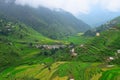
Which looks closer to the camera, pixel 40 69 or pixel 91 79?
pixel 91 79

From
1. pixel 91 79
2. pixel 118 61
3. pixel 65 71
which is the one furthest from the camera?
pixel 118 61

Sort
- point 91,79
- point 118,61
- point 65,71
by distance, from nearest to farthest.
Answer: point 91,79 → point 65,71 → point 118,61

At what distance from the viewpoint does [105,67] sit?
175875 millimetres

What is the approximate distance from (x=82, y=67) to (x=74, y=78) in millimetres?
18205

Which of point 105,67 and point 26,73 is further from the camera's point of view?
point 26,73

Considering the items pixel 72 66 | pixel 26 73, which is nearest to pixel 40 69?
pixel 26 73

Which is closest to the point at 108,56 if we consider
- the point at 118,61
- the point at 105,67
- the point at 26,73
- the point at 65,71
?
the point at 118,61

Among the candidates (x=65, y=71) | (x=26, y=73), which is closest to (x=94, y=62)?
(x=65, y=71)

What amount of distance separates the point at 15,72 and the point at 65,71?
4085 centimetres

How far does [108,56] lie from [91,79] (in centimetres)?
4400

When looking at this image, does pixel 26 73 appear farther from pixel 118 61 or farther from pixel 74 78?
pixel 118 61

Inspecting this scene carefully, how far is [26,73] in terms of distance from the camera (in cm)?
18975

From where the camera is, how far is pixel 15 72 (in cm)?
19988

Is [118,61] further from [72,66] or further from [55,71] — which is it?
[55,71]
